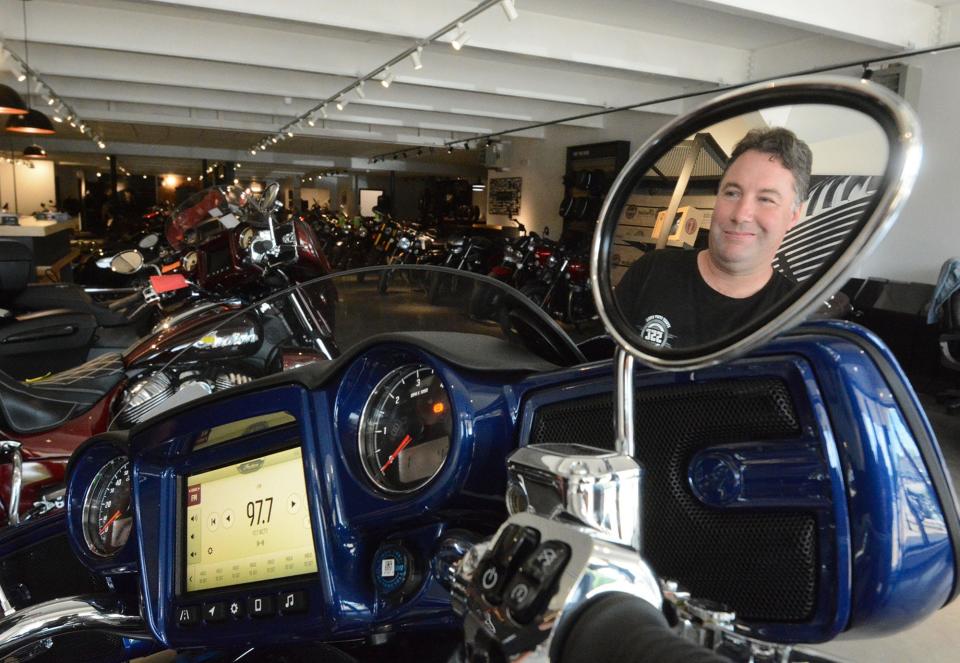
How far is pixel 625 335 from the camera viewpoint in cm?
58

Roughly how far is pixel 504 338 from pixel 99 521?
2.98 ft

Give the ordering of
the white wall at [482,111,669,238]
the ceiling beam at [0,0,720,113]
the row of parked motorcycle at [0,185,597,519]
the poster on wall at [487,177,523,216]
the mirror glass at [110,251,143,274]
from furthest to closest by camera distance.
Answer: the poster on wall at [487,177,523,216] → the white wall at [482,111,669,238] → the ceiling beam at [0,0,720,113] → the mirror glass at [110,251,143,274] → the row of parked motorcycle at [0,185,597,519]

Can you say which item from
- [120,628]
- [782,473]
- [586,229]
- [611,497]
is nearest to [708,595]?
[782,473]

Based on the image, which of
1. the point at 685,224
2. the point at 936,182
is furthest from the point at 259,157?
the point at 685,224

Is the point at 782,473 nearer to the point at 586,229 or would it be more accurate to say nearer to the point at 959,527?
the point at 959,527

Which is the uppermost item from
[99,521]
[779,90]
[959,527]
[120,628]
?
[779,90]

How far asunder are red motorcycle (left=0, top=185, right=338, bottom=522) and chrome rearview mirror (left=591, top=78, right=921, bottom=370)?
785 mm

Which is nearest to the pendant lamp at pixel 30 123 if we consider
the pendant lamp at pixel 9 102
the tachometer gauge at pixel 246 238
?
the pendant lamp at pixel 9 102

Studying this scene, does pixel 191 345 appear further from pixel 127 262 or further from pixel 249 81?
pixel 249 81

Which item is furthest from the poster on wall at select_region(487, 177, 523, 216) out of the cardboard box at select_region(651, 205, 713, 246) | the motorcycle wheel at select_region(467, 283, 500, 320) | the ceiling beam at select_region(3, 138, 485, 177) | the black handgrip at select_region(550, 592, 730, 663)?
the black handgrip at select_region(550, 592, 730, 663)

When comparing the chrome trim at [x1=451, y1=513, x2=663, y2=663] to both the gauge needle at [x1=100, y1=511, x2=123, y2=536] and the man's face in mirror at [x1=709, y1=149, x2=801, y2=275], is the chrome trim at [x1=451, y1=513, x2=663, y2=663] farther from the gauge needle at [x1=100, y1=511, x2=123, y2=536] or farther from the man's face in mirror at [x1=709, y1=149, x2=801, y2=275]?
the gauge needle at [x1=100, y1=511, x2=123, y2=536]

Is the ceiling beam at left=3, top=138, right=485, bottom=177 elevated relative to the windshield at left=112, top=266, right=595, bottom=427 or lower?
elevated

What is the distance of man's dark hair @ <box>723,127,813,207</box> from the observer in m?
0.53

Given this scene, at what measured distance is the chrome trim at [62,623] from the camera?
1140mm
